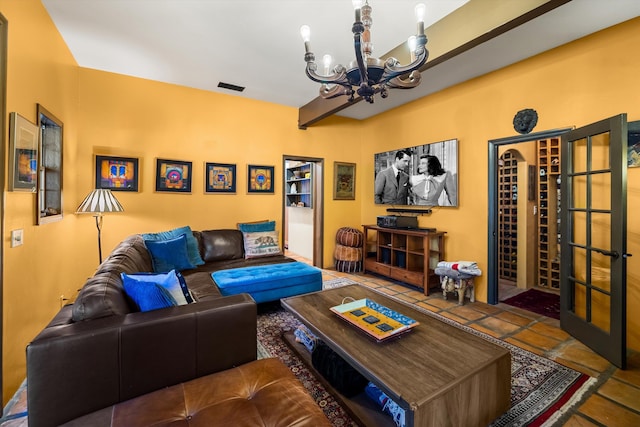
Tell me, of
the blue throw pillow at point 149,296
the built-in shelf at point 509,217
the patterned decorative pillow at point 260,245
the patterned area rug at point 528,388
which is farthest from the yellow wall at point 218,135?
the built-in shelf at point 509,217

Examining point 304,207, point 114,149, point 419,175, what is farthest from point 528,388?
point 304,207

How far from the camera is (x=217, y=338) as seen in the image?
1.51 meters

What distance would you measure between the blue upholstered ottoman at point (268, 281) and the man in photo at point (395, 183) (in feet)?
6.95

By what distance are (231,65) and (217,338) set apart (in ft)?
10.1

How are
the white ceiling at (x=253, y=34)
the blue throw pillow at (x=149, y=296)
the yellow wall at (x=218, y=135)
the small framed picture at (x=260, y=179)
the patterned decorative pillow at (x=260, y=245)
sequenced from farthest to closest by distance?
the small framed picture at (x=260, y=179) → the patterned decorative pillow at (x=260, y=245) → the white ceiling at (x=253, y=34) → the yellow wall at (x=218, y=135) → the blue throw pillow at (x=149, y=296)

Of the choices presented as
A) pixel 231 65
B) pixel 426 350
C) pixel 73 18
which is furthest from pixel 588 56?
pixel 73 18

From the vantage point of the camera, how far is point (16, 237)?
1827 mm

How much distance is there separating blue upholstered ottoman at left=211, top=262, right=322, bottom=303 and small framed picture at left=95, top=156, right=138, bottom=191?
175 centimetres

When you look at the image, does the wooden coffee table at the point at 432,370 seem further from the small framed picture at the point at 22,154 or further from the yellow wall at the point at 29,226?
the small framed picture at the point at 22,154

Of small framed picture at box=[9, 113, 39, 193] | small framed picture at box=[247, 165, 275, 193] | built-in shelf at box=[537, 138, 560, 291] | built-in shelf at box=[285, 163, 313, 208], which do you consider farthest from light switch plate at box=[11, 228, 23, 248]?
built-in shelf at box=[537, 138, 560, 291]

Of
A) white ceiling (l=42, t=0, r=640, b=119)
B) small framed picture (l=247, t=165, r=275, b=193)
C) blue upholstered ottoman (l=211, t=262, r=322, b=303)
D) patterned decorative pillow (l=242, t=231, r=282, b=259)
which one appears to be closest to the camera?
white ceiling (l=42, t=0, r=640, b=119)

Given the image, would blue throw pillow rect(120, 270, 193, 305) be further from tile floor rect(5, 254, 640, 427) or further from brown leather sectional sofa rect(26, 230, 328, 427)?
tile floor rect(5, 254, 640, 427)

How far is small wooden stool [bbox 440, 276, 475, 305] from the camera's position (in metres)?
3.41

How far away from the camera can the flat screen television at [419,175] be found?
3.86m
